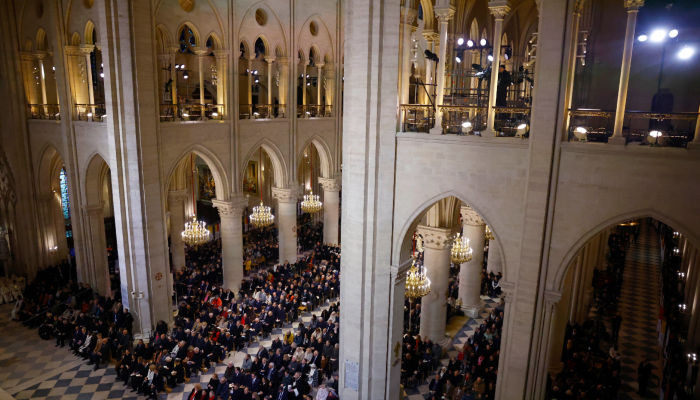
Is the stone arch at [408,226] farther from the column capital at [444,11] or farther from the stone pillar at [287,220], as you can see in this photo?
the stone pillar at [287,220]

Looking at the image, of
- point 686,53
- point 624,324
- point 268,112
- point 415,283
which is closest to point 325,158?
point 268,112

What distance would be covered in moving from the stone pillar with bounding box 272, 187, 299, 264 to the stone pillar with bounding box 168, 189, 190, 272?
4.34 metres

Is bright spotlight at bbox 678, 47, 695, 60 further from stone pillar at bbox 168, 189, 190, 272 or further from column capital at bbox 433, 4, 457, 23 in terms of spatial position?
stone pillar at bbox 168, 189, 190, 272

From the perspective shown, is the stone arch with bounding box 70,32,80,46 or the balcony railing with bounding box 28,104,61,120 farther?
the balcony railing with bounding box 28,104,61,120

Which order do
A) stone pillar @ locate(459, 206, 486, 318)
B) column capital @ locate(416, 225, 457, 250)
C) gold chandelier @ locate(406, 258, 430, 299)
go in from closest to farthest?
gold chandelier @ locate(406, 258, 430, 299), column capital @ locate(416, 225, 457, 250), stone pillar @ locate(459, 206, 486, 318)

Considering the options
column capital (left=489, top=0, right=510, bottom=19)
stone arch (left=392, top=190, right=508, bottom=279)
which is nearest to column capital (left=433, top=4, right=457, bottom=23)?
column capital (left=489, top=0, right=510, bottom=19)

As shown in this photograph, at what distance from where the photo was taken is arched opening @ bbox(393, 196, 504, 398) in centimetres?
1127

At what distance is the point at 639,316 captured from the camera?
54.1 ft

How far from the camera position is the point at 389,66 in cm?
922

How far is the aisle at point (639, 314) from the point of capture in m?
12.6

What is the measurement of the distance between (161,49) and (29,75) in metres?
5.35

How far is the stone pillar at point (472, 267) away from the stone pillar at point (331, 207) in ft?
23.6

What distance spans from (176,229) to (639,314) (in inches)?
734

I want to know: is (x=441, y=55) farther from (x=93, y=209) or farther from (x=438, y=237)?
(x=93, y=209)
